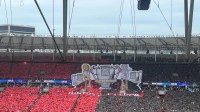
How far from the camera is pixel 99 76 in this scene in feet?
156

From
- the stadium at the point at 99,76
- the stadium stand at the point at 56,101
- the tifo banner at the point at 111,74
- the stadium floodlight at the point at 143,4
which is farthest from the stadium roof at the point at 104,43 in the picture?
the stadium floodlight at the point at 143,4

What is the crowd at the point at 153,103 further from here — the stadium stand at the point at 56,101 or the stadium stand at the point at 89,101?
the stadium stand at the point at 56,101

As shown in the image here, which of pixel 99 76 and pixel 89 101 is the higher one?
pixel 99 76

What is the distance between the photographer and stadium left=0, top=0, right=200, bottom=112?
42.3m

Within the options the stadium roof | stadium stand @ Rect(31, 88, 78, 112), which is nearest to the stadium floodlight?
stadium stand @ Rect(31, 88, 78, 112)

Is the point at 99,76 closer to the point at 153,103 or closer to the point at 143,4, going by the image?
the point at 153,103

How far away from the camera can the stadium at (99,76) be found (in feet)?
139

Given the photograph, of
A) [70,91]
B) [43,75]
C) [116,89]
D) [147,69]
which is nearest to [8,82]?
[43,75]

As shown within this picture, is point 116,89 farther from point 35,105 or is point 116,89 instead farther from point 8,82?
point 8,82

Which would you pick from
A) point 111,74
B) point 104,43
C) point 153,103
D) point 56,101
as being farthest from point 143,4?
point 111,74

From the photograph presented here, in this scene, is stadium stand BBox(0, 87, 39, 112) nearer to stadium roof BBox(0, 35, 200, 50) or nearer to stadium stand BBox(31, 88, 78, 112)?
stadium stand BBox(31, 88, 78, 112)

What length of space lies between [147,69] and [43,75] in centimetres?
1162

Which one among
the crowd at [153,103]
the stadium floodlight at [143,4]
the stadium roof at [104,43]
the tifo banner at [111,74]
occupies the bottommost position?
the crowd at [153,103]

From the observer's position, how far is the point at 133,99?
43.6 metres
